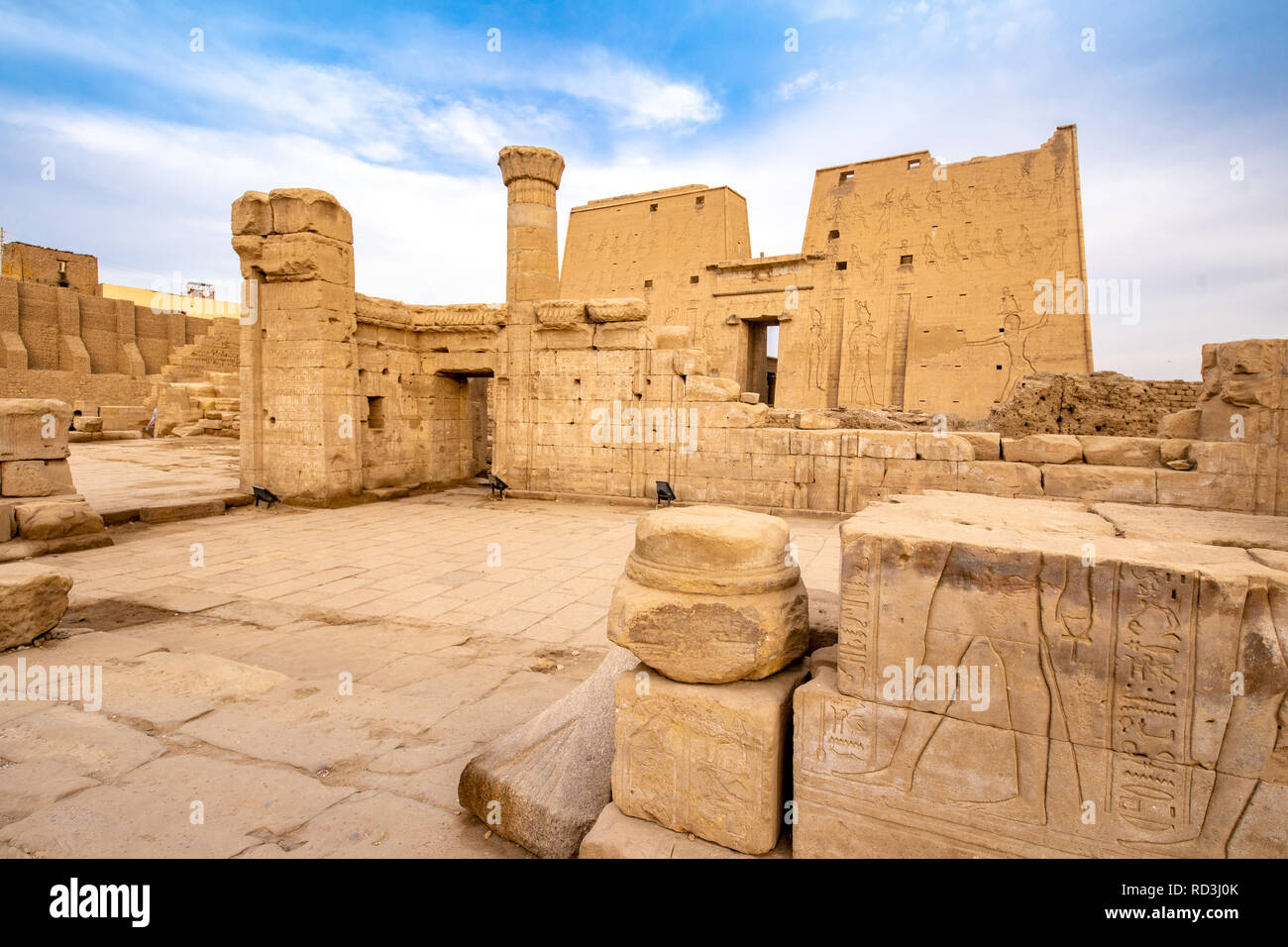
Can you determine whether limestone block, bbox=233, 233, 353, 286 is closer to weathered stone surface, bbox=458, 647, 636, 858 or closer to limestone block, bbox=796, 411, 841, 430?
limestone block, bbox=796, 411, 841, 430

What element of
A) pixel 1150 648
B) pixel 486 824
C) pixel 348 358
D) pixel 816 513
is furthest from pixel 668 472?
pixel 1150 648

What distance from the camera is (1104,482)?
6.28 meters

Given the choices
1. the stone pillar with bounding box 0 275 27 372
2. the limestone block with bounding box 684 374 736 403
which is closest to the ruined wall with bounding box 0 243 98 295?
the stone pillar with bounding box 0 275 27 372

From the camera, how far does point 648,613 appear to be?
2328 mm

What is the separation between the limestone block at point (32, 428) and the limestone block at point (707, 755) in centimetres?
716

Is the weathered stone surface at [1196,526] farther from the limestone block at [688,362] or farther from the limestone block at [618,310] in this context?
the limestone block at [618,310]

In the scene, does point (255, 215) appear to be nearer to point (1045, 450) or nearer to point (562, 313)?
point (562, 313)

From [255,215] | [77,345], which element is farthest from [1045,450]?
[77,345]

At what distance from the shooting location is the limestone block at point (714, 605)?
226 centimetres

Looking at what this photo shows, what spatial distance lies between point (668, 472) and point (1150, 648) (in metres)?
8.35

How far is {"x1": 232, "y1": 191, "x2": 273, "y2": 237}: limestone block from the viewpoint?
9469 millimetres

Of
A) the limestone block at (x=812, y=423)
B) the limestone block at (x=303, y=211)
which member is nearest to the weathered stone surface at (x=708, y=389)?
the limestone block at (x=812, y=423)

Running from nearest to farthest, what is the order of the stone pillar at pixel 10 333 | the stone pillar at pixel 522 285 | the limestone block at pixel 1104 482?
1. the limestone block at pixel 1104 482
2. the stone pillar at pixel 522 285
3. the stone pillar at pixel 10 333

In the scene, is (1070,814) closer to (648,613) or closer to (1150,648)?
(1150,648)
